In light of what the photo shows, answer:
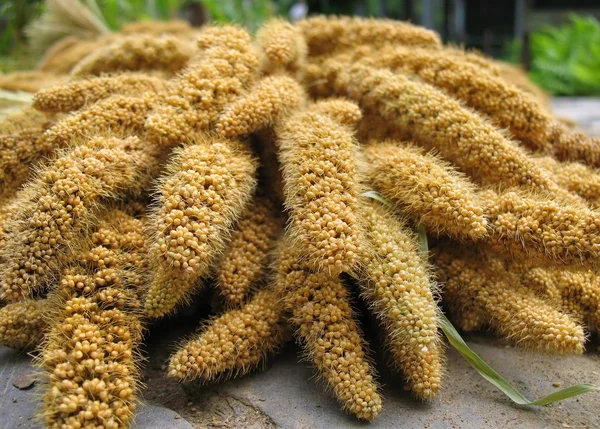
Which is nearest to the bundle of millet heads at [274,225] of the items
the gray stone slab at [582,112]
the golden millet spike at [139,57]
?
the golden millet spike at [139,57]

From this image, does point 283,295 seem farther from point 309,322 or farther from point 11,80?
point 11,80

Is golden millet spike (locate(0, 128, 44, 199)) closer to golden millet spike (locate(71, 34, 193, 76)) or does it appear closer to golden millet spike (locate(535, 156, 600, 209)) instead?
golden millet spike (locate(71, 34, 193, 76))

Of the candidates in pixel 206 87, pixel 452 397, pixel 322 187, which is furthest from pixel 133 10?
pixel 452 397

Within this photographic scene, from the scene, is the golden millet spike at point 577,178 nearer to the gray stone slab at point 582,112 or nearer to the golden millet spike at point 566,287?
the golden millet spike at point 566,287

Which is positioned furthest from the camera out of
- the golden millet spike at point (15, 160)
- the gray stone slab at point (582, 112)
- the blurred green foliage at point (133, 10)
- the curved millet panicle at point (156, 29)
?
the blurred green foliage at point (133, 10)

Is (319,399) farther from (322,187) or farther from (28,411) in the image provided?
(28,411)

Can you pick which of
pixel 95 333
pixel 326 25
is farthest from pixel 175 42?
pixel 95 333
